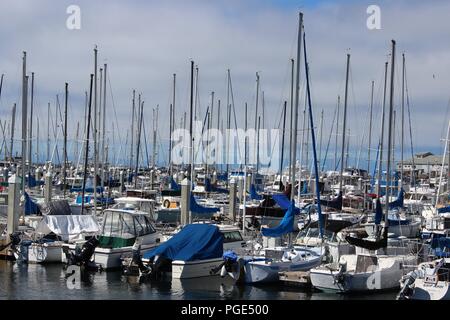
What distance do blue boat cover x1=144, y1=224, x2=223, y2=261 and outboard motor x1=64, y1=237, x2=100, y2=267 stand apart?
8.79 ft

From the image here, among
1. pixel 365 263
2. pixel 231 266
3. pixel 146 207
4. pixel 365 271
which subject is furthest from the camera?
pixel 146 207

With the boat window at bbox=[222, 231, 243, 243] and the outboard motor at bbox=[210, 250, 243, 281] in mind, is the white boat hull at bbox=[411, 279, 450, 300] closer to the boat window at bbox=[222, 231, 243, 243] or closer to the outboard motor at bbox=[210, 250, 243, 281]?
the outboard motor at bbox=[210, 250, 243, 281]

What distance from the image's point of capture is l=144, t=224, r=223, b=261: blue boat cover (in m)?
28.5

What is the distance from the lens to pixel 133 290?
1031 inches

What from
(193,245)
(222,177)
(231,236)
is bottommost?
(231,236)

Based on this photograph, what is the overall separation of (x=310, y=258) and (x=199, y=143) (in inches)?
1206

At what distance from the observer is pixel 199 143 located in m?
58.2

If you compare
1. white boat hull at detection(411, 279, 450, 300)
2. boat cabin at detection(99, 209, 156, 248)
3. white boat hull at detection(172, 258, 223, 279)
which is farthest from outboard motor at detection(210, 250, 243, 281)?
white boat hull at detection(411, 279, 450, 300)

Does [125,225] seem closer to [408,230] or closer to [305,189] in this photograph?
[408,230]

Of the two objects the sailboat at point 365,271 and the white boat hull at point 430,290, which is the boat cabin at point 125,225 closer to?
the sailboat at point 365,271

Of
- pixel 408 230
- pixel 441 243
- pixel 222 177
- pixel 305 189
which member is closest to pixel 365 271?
pixel 441 243

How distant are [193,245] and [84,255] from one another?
5176mm
